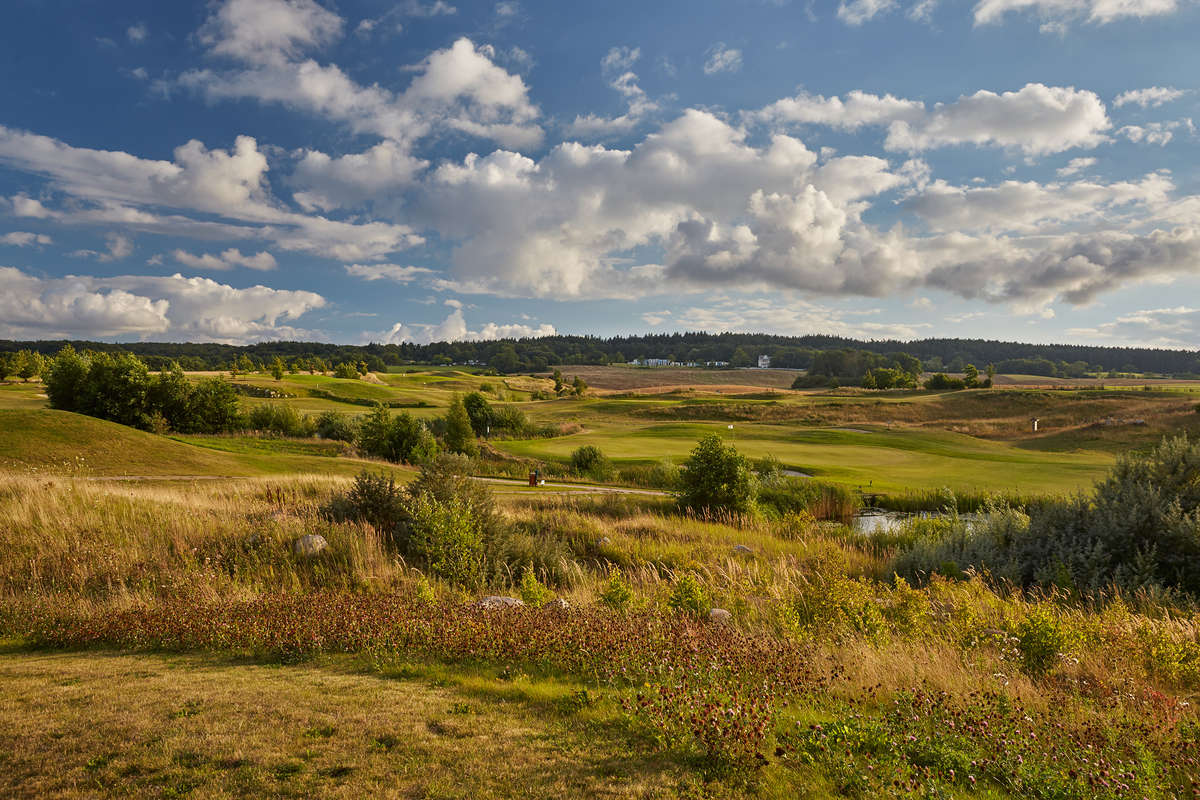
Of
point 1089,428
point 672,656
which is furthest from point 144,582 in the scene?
point 1089,428

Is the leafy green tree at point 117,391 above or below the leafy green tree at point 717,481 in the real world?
above

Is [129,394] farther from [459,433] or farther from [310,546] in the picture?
[310,546]

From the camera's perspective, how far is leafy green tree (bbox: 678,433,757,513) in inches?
903

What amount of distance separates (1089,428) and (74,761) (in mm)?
64535

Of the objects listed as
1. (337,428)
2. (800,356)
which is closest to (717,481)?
(337,428)

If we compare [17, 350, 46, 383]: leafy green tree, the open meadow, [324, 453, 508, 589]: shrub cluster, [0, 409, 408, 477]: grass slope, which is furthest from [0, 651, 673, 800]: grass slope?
[17, 350, 46, 383]: leafy green tree

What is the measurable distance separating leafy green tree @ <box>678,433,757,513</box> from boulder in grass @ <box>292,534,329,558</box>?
14188mm

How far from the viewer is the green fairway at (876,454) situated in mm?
29922

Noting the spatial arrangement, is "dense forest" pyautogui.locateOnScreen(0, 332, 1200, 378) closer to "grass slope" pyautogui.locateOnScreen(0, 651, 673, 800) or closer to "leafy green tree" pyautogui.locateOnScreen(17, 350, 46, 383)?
"leafy green tree" pyautogui.locateOnScreen(17, 350, 46, 383)

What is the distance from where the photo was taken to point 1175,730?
484cm

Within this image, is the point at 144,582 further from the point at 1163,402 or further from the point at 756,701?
the point at 1163,402

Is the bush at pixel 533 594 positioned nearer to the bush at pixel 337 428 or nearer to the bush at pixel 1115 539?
the bush at pixel 1115 539

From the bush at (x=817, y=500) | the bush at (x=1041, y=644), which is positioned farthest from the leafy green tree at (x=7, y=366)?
the bush at (x=1041, y=644)

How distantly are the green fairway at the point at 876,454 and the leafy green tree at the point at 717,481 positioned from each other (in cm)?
987
